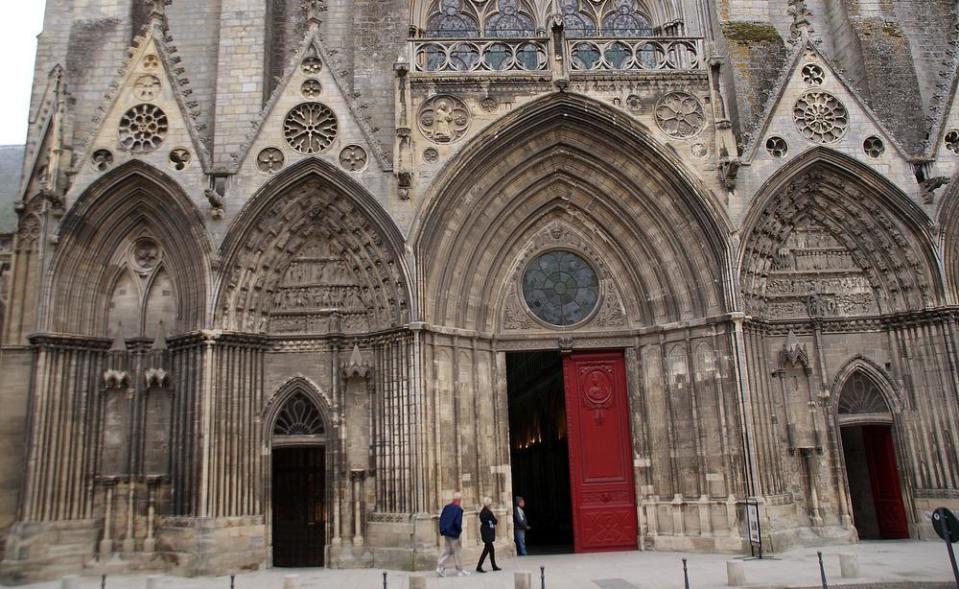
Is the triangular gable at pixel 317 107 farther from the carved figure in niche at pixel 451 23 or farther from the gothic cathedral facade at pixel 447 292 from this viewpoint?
the carved figure in niche at pixel 451 23

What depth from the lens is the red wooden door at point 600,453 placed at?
14.9m

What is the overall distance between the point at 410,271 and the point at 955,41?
43.6ft

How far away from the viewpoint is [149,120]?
582 inches

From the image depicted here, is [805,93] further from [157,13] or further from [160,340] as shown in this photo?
[160,340]

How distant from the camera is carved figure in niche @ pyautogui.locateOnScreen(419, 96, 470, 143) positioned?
14977 millimetres

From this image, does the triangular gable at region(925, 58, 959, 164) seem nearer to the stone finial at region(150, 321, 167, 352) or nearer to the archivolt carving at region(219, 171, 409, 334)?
the archivolt carving at region(219, 171, 409, 334)

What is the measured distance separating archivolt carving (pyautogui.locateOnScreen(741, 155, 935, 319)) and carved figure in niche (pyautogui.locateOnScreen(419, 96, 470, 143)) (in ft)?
20.3

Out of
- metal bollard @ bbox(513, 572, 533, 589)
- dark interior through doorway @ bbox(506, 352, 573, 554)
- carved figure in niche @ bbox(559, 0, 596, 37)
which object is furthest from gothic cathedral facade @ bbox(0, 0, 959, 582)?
metal bollard @ bbox(513, 572, 533, 589)

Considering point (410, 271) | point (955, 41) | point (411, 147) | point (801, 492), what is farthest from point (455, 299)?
point (955, 41)

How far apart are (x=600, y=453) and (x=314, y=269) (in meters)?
6.80

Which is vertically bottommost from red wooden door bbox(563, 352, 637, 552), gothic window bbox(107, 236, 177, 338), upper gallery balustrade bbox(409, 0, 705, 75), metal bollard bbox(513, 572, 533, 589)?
metal bollard bbox(513, 572, 533, 589)

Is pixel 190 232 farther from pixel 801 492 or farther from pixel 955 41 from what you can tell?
pixel 955 41

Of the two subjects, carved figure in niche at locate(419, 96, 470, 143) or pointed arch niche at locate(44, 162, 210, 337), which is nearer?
pointed arch niche at locate(44, 162, 210, 337)

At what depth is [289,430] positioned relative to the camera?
1466 cm
